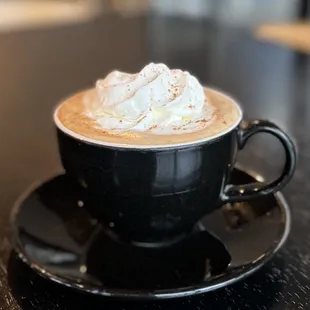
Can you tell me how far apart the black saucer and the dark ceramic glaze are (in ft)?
0.08

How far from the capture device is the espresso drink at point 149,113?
0.49m

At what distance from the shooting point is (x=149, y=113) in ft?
1.66

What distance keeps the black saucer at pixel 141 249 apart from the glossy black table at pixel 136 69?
0.02 metres

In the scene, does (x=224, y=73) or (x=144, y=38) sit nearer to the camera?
(x=224, y=73)

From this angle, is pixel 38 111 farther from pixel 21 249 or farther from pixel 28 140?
pixel 21 249

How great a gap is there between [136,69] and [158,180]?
25.4 inches

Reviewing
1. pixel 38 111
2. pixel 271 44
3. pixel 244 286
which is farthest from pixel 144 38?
pixel 244 286

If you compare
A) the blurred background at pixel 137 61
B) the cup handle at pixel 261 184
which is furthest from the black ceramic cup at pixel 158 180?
the blurred background at pixel 137 61

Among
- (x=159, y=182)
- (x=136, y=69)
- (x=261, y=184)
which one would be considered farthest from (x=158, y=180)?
(x=136, y=69)

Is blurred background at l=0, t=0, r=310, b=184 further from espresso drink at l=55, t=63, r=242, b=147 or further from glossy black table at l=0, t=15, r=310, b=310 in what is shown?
espresso drink at l=55, t=63, r=242, b=147

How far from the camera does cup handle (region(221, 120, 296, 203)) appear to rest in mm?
526

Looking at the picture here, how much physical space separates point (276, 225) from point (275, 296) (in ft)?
0.32

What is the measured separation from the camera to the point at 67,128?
51 centimetres

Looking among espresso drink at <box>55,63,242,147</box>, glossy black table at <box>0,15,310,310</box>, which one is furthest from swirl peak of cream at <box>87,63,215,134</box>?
glossy black table at <box>0,15,310,310</box>
